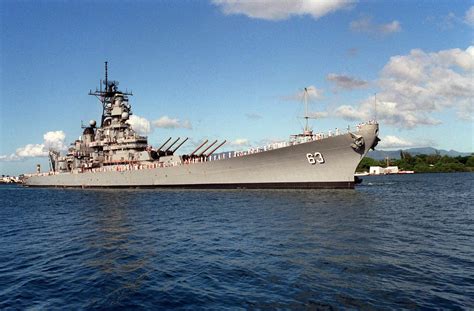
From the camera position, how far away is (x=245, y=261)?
1295 cm

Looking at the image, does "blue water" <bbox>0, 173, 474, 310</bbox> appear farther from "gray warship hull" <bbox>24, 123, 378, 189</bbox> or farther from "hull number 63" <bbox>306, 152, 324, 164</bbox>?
"hull number 63" <bbox>306, 152, 324, 164</bbox>

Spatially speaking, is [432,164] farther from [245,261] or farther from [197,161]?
[245,261]

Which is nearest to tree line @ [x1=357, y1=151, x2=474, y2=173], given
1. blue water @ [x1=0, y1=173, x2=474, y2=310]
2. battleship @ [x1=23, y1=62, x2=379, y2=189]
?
battleship @ [x1=23, y1=62, x2=379, y2=189]

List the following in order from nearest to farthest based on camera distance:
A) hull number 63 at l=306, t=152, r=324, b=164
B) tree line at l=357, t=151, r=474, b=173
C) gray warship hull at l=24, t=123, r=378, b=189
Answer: gray warship hull at l=24, t=123, r=378, b=189, hull number 63 at l=306, t=152, r=324, b=164, tree line at l=357, t=151, r=474, b=173

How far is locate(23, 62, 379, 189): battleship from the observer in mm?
37862

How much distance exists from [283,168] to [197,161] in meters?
12.0

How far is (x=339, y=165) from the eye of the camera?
3850 centimetres

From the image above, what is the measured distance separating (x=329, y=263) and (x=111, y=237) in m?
10.8

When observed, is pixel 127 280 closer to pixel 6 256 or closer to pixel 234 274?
pixel 234 274

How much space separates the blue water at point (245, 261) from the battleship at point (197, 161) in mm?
14096

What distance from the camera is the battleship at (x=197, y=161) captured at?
37862 mm

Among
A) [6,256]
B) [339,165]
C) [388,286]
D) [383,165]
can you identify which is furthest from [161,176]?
[383,165]

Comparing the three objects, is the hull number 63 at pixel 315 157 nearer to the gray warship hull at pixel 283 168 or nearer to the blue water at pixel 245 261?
the gray warship hull at pixel 283 168

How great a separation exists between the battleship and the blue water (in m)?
14.1
